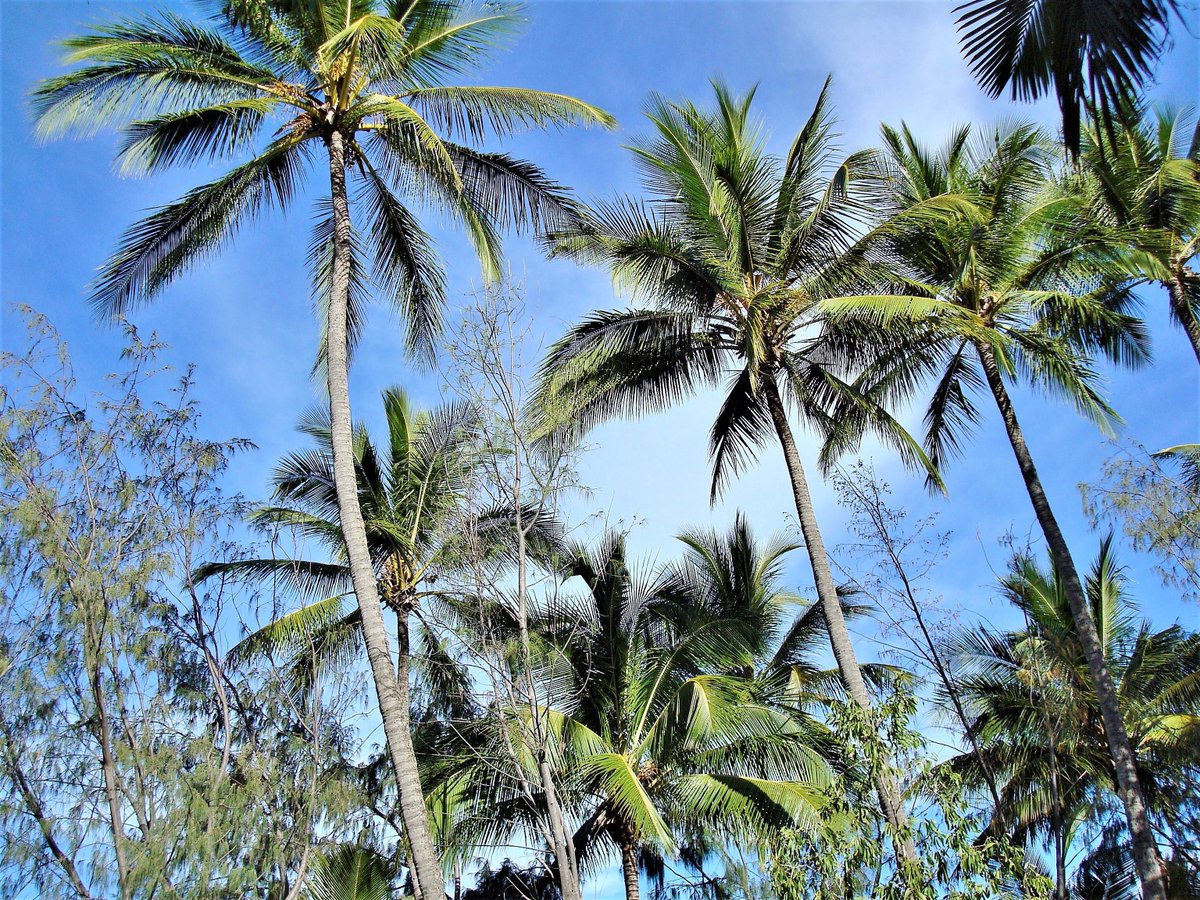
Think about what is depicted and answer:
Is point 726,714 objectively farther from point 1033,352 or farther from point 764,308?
point 1033,352

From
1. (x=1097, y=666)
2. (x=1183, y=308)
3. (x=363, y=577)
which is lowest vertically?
(x=1097, y=666)

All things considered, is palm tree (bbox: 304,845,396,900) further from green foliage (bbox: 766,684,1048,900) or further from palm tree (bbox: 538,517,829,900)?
green foliage (bbox: 766,684,1048,900)

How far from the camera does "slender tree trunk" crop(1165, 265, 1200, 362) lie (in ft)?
47.6

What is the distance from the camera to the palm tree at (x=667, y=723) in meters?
13.3

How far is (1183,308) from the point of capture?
48.2 ft

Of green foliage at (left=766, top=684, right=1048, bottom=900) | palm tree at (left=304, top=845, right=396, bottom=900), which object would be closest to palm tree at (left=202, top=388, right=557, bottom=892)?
palm tree at (left=304, top=845, right=396, bottom=900)

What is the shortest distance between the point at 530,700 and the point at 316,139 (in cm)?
728

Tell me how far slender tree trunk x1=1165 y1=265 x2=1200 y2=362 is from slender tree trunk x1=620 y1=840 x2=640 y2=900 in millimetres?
11385

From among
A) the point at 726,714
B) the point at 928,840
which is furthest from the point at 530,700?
the point at 726,714

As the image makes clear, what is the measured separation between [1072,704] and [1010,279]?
270 inches

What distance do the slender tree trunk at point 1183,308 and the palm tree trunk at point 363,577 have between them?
12359mm

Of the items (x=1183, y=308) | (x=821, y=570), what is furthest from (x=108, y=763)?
(x=1183, y=308)

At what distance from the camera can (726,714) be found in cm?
1338

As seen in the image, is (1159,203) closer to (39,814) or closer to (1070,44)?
(1070,44)
